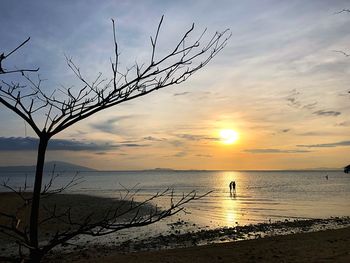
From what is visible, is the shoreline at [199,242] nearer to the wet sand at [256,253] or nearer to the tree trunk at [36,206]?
the wet sand at [256,253]

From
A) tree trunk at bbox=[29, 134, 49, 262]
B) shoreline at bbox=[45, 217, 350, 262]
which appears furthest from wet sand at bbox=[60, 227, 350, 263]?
tree trunk at bbox=[29, 134, 49, 262]

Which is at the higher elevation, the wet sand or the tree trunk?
the tree trunk

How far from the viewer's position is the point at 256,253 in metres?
14.4

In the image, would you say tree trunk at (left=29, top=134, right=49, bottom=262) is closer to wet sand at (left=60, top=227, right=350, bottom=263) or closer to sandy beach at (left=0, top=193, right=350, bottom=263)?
sandy beach at (left=0, top=193, right=350, bottom=263)

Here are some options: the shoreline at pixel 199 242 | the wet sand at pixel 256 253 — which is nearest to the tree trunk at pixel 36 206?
the shoreline at pixel 199 242

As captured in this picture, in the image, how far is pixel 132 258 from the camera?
1470 centimetres

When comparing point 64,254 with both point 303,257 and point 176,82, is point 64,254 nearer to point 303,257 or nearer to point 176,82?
point 303,257

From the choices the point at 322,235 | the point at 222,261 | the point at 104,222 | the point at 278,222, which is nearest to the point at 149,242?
the point at 222,261

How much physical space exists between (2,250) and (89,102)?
58.1 ft

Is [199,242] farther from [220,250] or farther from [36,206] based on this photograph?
[36,206]

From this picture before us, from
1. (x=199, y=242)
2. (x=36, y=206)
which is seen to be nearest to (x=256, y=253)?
(x=199, y=242)

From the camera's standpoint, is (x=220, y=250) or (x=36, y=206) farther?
(x=220, y=250)

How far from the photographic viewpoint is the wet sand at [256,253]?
1334 cm

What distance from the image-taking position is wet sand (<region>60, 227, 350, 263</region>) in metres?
13.3
